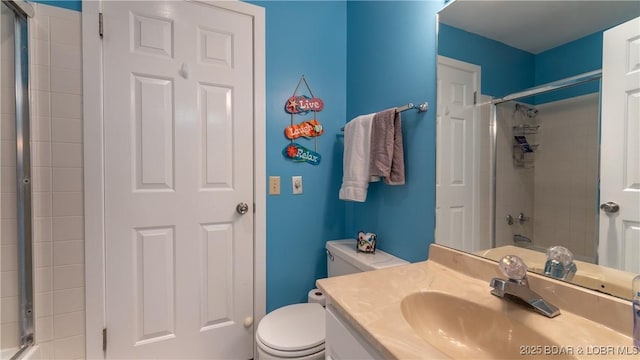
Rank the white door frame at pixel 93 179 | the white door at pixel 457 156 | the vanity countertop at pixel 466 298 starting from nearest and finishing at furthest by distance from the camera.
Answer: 1. the vanity countertop at pixel 466 298
2. the white door at pixel 457 156
3. the white door frame at pixel 93 179

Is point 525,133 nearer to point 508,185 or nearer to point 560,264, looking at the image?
point 508,185

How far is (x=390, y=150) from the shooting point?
1207mm

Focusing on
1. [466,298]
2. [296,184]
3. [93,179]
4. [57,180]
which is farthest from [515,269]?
[57,180]

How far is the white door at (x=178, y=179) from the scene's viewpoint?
1.24 metres

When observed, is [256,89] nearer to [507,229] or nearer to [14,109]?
[14,109]

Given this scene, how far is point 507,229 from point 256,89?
1329 millimetres

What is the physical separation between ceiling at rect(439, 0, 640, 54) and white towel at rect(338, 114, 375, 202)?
1.76ft

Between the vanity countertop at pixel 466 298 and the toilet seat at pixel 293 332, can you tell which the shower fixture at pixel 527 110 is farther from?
the toilet seat at pixel 293 332

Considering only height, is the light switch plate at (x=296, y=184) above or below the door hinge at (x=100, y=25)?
below

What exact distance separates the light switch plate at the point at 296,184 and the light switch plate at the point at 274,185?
0.09 meters

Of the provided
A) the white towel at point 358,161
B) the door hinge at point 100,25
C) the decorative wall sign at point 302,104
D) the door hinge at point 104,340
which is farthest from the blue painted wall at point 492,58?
the door hinge at point 104,340

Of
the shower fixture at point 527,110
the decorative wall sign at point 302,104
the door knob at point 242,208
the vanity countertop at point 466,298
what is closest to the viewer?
the vanity countertop at point 466,298

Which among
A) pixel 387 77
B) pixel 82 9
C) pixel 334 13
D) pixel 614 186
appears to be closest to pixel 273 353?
pixel 614 186

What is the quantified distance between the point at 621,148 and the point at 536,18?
45cm
